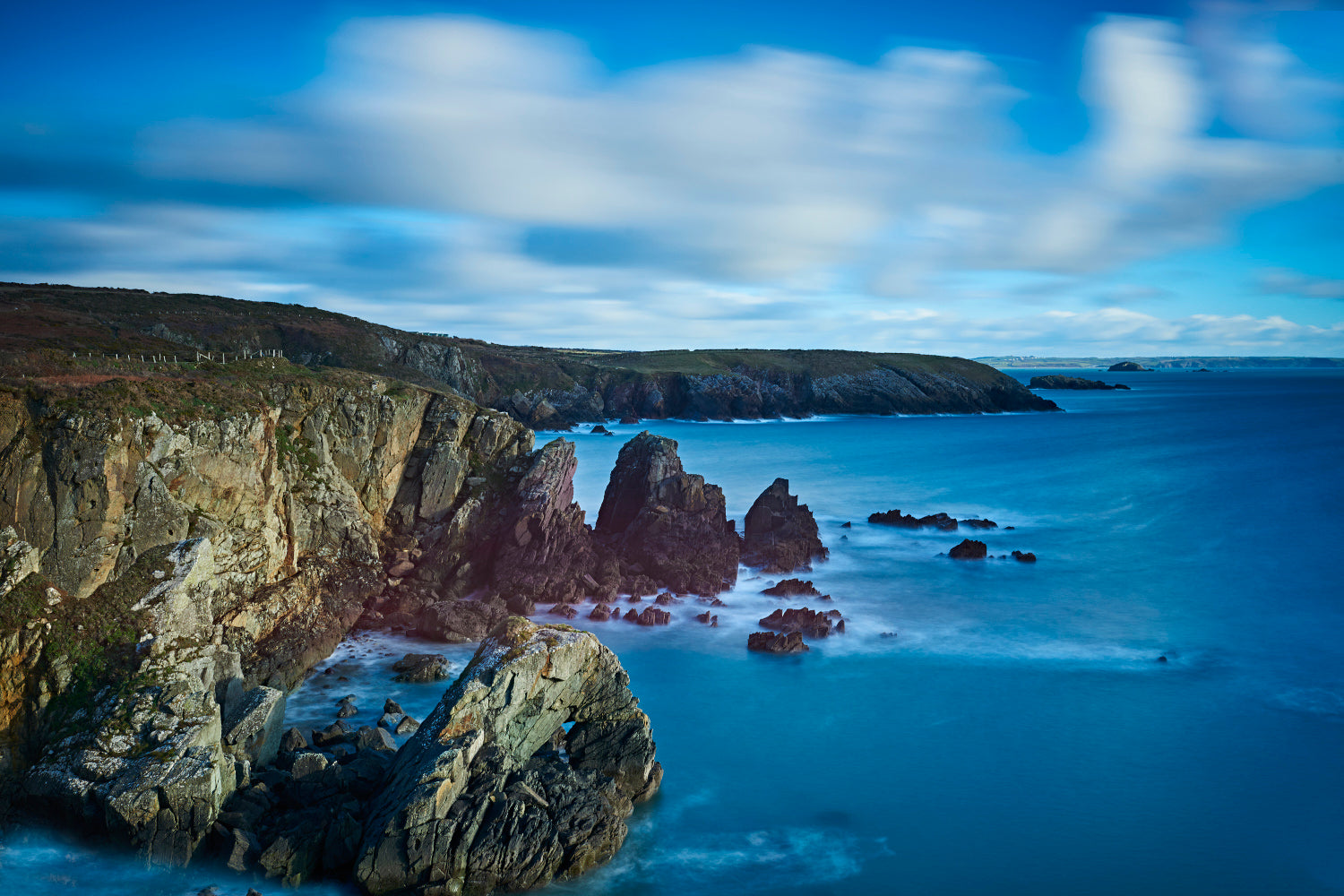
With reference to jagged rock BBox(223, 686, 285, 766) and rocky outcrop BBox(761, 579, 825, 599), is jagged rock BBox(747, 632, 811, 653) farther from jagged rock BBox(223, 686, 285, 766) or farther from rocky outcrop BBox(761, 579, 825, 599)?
jagged rock BBox(223, 686, 285, 766)

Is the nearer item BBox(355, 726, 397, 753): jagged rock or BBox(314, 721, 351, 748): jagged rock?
BBox(355, 726, 397, 753): jagged rock

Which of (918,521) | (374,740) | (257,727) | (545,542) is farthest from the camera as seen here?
(918,521)

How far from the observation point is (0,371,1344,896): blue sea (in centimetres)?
1587

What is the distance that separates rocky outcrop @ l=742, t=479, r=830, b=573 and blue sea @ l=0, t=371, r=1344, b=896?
46.4 inches

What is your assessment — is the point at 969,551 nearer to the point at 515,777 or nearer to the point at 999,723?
the point at 999,723

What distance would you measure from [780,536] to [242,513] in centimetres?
2364

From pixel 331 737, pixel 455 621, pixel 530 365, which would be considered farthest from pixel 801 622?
pixel 530 365

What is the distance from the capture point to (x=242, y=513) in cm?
2375

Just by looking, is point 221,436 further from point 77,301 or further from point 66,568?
point 77,301

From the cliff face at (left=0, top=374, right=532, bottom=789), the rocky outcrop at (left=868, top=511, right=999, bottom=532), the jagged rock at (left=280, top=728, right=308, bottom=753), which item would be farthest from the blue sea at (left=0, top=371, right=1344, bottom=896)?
the cliff face at (left=0, top=374, right=532, bottom=789)

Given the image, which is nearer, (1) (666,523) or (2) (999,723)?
(2) (999,723)

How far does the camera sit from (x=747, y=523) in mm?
41000

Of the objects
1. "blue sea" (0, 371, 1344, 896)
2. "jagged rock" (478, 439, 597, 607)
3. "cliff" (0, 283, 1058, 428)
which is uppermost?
"cliff" (0, 283, 1058, 428)

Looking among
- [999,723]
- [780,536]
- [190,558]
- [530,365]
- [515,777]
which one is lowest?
[999,723]
